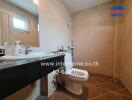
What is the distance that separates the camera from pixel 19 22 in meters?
1.42

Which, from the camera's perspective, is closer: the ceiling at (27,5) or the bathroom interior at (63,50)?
the bathroom interior at (63,50)

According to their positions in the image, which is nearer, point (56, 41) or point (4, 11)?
point (4, 11)

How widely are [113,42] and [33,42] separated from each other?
2314mm

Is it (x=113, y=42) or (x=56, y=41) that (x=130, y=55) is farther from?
(x=56, y=41)

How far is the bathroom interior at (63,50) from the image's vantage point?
3.13ft

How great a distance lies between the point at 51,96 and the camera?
1902mm

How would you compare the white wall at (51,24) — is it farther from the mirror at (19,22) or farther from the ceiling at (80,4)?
the ceiling at (80,4)

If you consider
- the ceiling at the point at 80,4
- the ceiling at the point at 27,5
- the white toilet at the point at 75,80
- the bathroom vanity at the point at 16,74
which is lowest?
the white toilet at the point at 75,80

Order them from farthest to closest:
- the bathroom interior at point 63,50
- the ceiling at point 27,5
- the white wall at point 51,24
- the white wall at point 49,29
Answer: the white wall at point 51,24 → the white wall at point 49,29 → the ceiling at point 27,5 → the bathroom interior at point 63,50

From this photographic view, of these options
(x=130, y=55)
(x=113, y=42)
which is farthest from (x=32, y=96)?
(x=113, y=42)

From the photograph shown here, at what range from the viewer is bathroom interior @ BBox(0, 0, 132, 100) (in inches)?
37.5

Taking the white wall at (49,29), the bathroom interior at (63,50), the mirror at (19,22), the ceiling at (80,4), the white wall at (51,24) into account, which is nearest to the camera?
the bathroom interior at (63,50)

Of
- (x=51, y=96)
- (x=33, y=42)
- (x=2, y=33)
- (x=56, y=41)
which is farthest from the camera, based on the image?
(x=56, y=41)

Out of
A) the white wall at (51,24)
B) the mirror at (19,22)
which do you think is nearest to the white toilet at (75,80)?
→ the white wall at (51,24)
